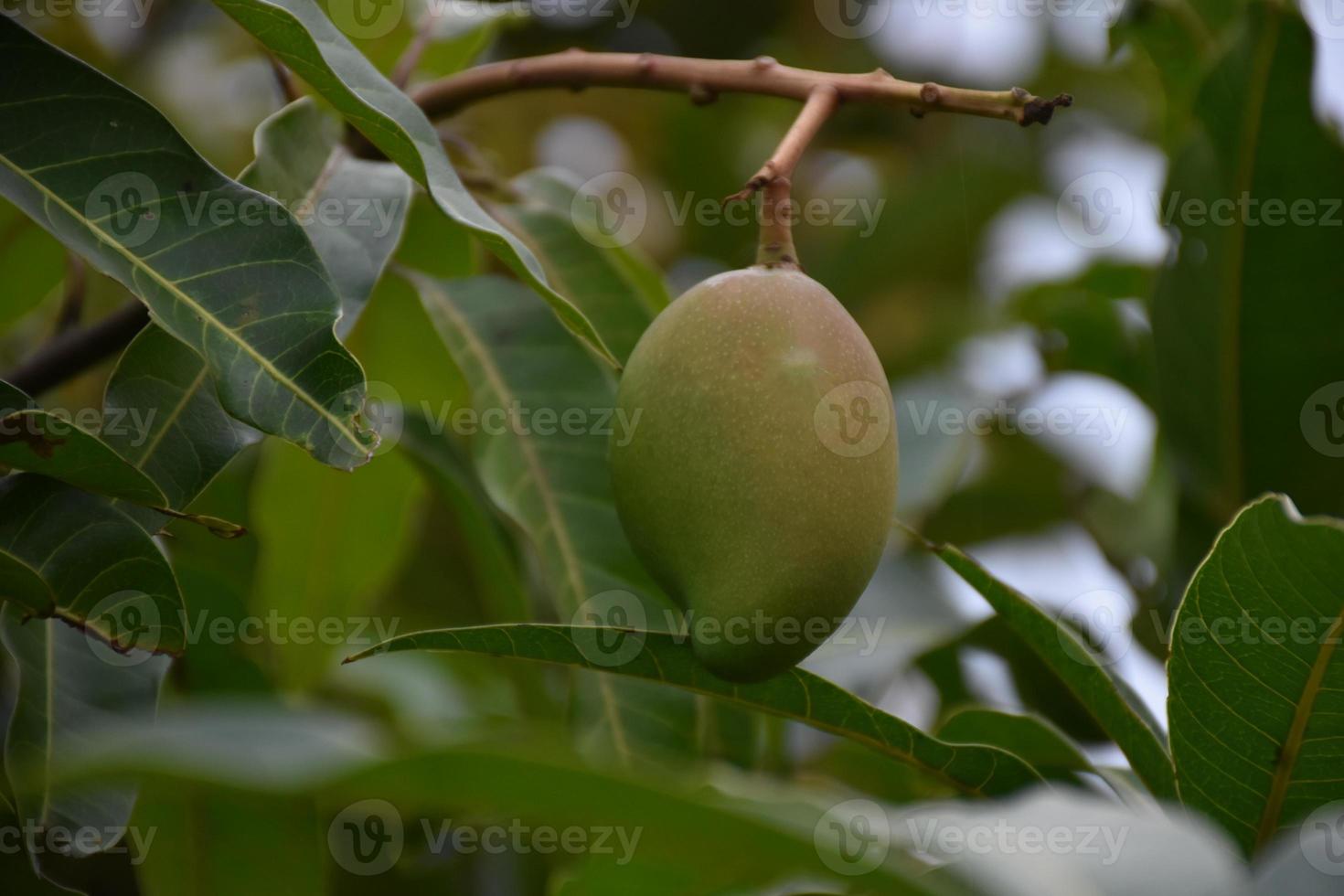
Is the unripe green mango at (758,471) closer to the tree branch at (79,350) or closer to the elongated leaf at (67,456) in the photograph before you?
the elongated leaf at (67,456)

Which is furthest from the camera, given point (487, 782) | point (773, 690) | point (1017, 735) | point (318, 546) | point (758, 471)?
point (318, 546)

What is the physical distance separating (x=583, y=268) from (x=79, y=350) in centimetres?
38

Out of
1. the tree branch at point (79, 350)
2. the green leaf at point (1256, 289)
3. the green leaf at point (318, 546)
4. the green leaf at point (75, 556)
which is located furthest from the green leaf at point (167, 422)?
the green leaf at point (1256, 289)

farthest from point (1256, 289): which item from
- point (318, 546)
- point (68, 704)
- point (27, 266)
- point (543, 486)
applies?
point (27, 266)

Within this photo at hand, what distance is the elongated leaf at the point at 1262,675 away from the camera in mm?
669

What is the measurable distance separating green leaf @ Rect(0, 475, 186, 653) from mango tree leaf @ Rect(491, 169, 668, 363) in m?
0.42

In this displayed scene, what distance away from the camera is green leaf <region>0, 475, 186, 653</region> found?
0.69m

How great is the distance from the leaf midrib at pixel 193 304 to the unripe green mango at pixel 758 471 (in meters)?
0.15

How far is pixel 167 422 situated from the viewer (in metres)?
0.73

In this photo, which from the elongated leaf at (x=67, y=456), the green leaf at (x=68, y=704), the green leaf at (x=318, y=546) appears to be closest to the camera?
the elongated leaf at (x=67, y=456)

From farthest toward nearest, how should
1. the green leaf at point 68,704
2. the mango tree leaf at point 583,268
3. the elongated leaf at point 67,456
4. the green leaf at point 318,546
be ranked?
the green leaf at point 318,546
the mango tree leaf at point 583,268
the green leaf at point 68,704
the elongated leaf at point 67,456

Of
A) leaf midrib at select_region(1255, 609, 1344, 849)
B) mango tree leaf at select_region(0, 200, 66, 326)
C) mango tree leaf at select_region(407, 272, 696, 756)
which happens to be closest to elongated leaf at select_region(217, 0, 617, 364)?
mango tree leaf at select_region(407, 272, 696, 756)

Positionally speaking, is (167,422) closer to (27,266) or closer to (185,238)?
(185,238)

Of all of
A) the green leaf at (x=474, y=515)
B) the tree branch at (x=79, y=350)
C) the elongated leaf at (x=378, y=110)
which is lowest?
the green leaf at (x=474, y=515)
